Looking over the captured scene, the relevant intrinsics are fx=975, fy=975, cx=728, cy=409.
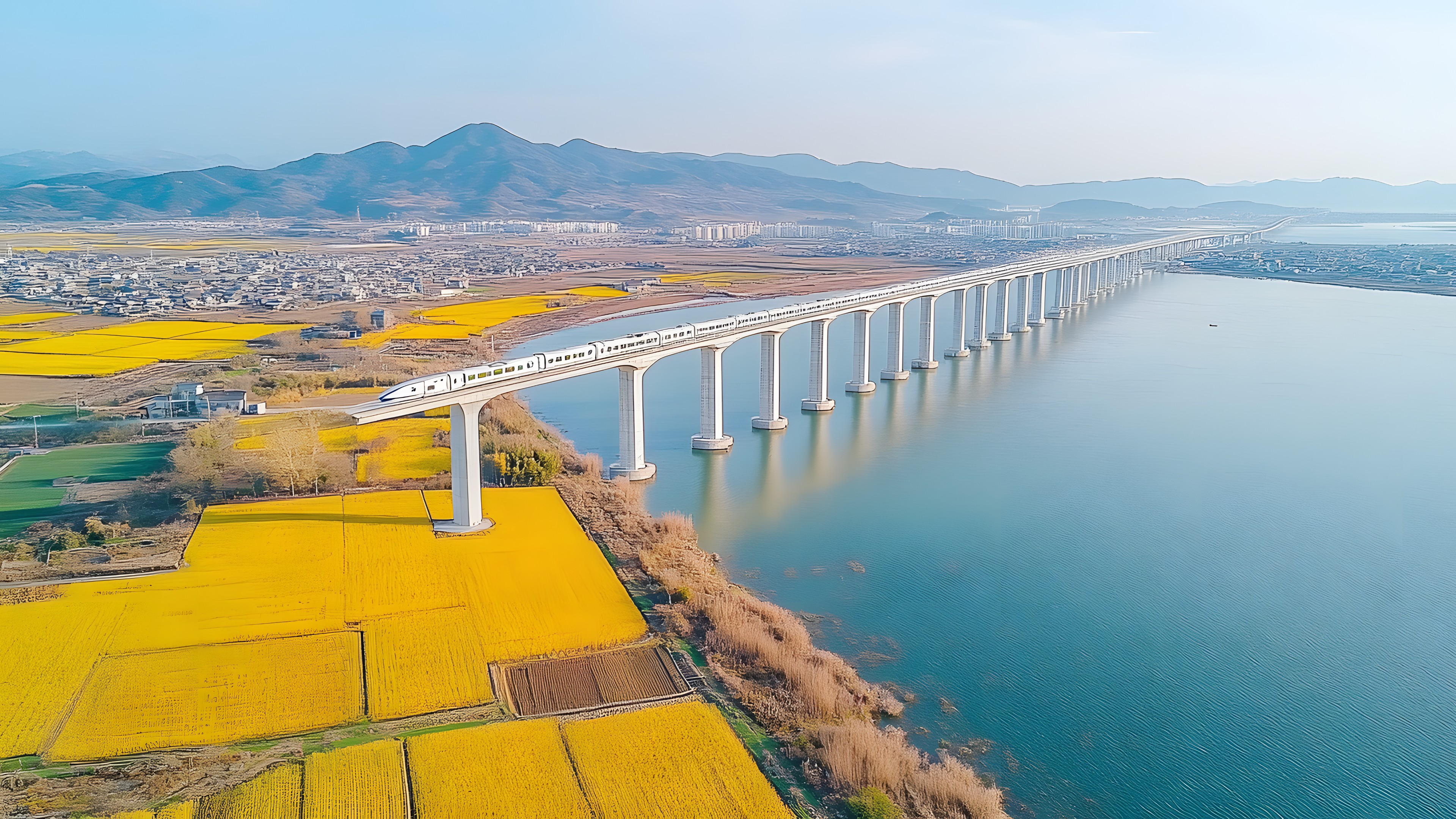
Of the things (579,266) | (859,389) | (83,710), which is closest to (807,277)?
(579,266)

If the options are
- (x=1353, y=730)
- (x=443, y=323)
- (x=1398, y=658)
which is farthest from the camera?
(x=443, y=323)

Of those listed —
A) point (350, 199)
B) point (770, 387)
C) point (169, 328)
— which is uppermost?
point (350, 199)

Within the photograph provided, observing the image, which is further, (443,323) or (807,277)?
(807,277)

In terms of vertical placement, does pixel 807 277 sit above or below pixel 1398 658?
above

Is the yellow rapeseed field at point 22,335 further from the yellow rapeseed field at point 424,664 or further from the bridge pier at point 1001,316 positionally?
the bridge pier at point 1001,316

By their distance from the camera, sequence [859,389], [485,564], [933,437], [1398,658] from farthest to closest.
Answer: [859,389], [933,437], [485,564], [1398,658]

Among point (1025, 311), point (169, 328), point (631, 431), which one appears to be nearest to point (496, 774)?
point (631, 431)

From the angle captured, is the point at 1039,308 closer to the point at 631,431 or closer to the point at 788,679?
the point at 631,431

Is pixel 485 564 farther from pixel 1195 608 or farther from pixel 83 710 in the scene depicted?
pixel 1195 608
